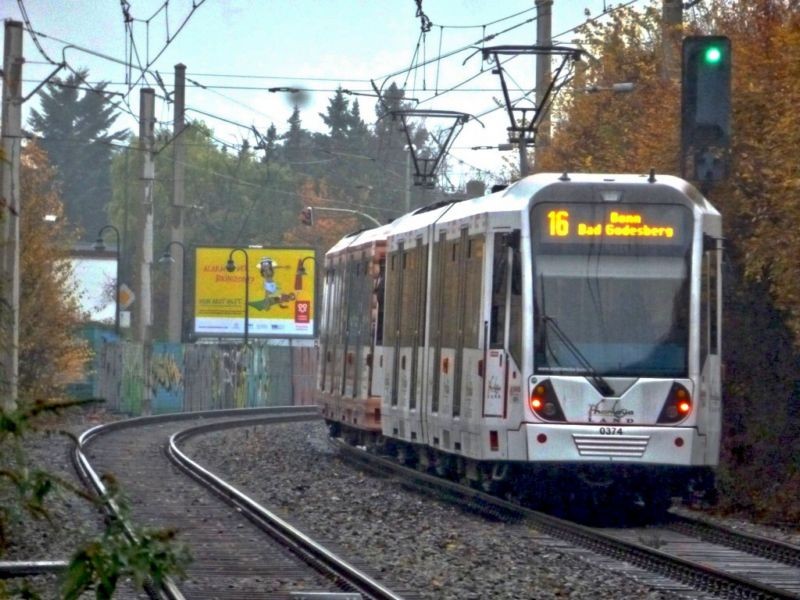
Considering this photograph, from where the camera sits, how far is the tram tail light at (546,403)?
627 inches

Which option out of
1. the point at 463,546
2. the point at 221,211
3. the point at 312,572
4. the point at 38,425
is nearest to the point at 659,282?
the point at 463,546

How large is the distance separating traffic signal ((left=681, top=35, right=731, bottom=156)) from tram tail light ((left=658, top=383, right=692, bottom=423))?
228 cm

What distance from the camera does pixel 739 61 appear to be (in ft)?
64.6

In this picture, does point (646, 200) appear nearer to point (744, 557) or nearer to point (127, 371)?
point (744, 557)

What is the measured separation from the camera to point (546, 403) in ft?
52.3

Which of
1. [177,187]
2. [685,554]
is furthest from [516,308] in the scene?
[177,187]

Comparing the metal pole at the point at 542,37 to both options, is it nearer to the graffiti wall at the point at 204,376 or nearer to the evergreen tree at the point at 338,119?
the graffiti wall at the point at 204,376

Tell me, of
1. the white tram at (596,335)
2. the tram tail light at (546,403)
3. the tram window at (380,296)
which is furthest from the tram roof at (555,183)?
the tram window at (380,296)

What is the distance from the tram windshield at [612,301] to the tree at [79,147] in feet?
336

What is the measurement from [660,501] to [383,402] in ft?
19.7

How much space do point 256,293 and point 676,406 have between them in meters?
52.2

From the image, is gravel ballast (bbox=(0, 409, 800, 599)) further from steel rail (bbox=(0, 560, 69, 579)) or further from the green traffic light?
the green traffic light

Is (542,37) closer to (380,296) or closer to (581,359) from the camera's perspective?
(380,296)

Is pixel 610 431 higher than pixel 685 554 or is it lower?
higher
